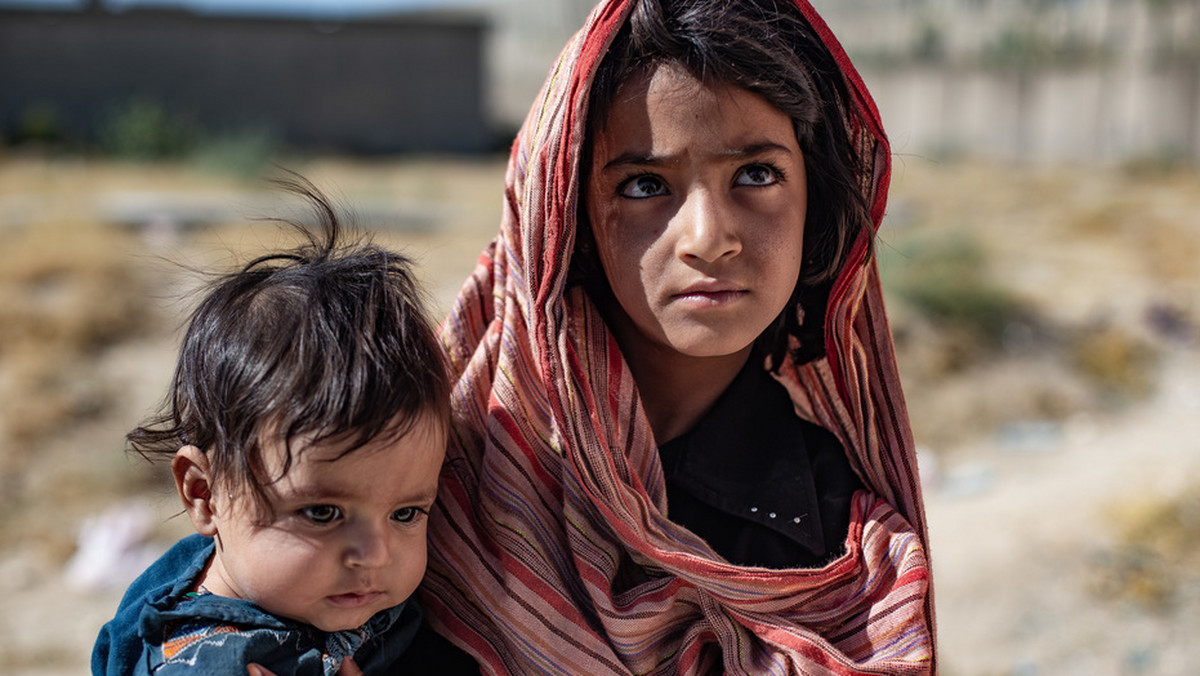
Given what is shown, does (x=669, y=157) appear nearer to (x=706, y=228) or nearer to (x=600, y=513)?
(x=706, y=228)

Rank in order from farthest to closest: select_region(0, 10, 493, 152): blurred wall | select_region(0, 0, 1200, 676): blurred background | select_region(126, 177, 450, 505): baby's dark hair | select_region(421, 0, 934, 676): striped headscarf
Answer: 1. select_region(0, 10, 493, 152): blurred wall
2. select_region(0, 0, 1200, 676): blurred background
3. select_region(421, 0, 934, 676): striped headscarf
4. select_region(126, 177, 450, 505): baby's dark hair

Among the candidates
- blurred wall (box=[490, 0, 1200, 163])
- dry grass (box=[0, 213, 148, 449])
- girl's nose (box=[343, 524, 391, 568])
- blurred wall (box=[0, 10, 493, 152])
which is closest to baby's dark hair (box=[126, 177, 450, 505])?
girl's nose (box=[343, 524, 391, 568])

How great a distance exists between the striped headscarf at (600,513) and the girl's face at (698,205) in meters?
0.08

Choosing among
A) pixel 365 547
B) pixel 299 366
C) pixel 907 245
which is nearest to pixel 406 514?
pixel 365 547

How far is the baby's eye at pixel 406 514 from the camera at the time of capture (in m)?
1.50

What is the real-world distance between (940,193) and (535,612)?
11970mm

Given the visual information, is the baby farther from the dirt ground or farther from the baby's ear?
the dirt ground

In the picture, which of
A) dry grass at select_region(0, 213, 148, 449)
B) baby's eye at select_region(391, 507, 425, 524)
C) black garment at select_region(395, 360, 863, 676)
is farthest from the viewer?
dry grass at select_region(0, 213, 148, 449)

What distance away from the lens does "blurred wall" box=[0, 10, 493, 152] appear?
1479 centimetres

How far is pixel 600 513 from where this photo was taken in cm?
164

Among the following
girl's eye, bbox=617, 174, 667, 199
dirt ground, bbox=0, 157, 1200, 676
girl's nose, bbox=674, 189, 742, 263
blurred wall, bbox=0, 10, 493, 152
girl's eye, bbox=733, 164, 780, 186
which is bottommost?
dirt ground, bbox=0, 157, 1200, 676

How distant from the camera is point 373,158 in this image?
16.0 metres

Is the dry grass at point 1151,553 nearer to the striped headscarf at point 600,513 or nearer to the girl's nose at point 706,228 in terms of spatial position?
the striped headscarf at point 600,513

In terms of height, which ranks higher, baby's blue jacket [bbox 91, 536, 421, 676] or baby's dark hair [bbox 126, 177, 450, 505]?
baby's dark hair [bbox 126, 177, 450, 505]
